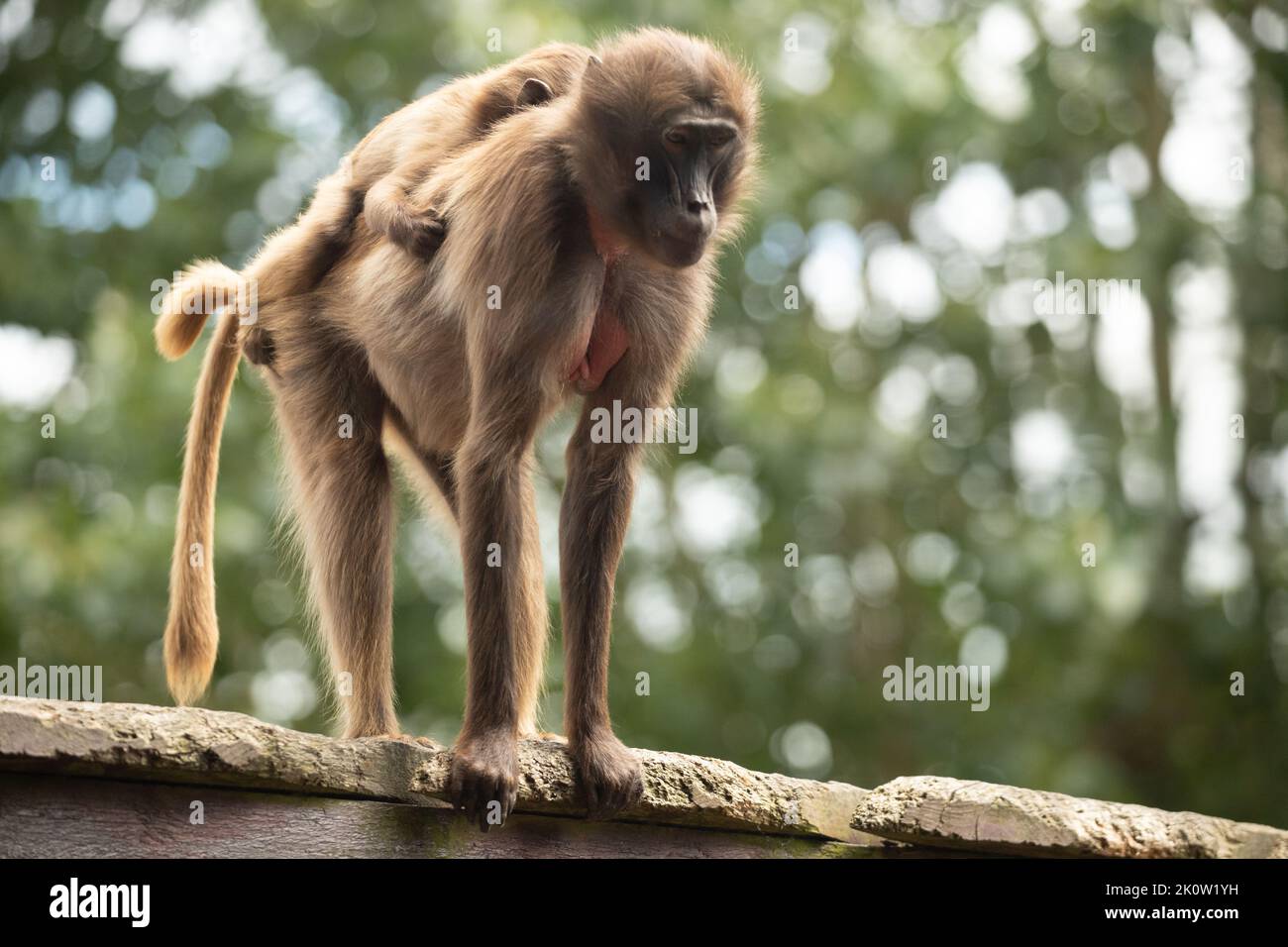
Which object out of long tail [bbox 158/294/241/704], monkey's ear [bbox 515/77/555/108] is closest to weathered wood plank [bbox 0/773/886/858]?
long tail [bbox 158/294/241/704]

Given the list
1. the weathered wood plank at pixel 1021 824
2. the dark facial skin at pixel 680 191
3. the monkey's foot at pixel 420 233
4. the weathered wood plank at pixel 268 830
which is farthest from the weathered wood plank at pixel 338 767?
the monkey's foot at pixel 420 233

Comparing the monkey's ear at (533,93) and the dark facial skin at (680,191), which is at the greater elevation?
the monkey's ear at (533,93)

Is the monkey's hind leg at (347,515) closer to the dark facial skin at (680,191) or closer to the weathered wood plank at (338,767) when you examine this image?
the weathered wood plank at (338,767)

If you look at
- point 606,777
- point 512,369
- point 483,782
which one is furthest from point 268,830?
point 512,369

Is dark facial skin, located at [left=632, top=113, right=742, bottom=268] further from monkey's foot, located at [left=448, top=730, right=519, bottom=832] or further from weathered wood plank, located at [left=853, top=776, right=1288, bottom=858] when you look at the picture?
weathered wood plank, located at [left=853, top=776, right=1288, bottom=858]

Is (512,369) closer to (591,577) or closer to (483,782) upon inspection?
(591,577)

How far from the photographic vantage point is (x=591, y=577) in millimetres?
5359

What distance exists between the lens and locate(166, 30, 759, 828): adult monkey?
5031mm

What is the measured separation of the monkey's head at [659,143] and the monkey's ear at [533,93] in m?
0.59

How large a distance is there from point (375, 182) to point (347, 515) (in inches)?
52.9

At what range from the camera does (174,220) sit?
12820mm

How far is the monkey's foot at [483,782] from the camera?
4.52 meters

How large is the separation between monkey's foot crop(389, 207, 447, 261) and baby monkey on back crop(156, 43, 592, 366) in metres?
→ 0.08
